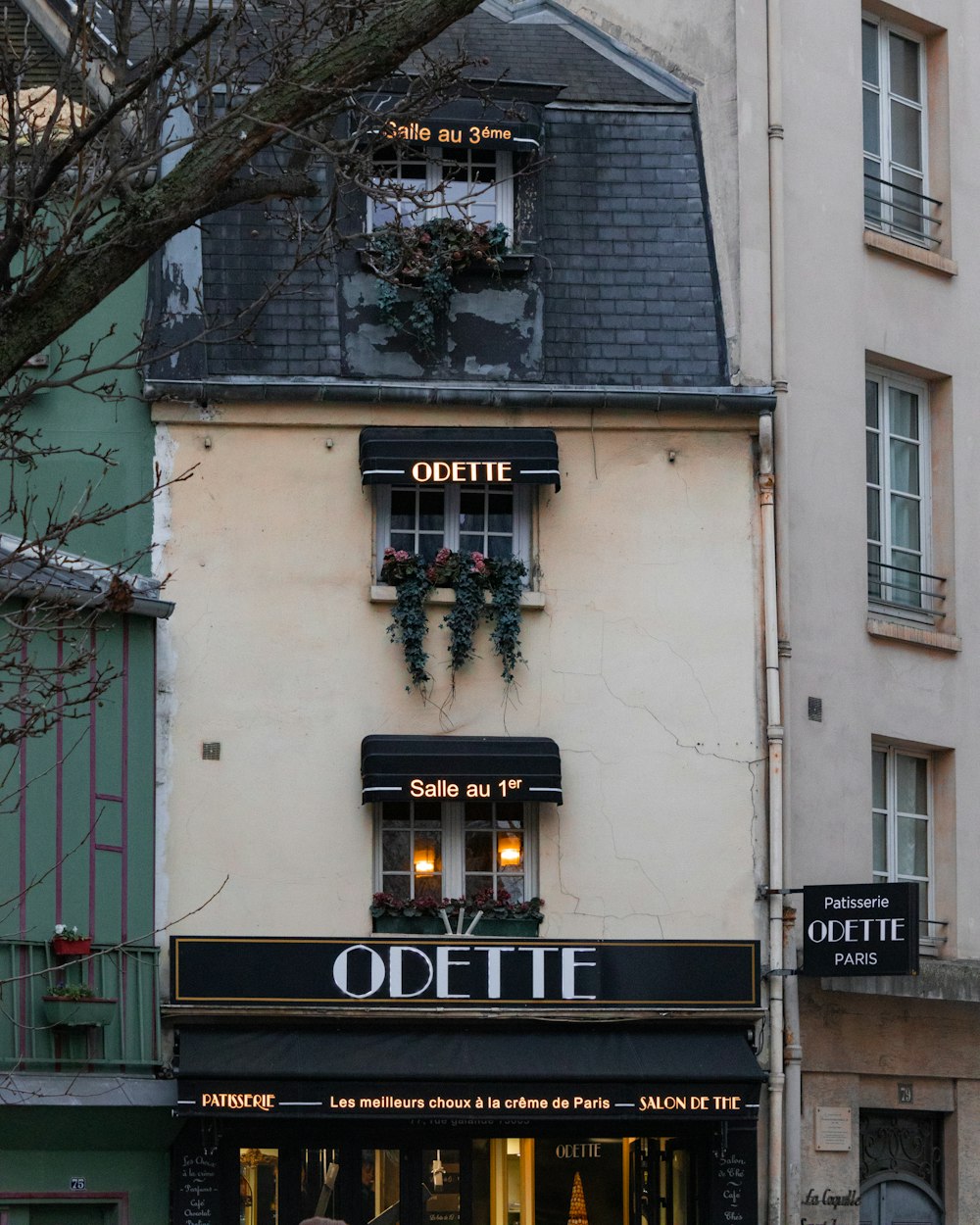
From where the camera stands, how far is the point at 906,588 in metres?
19.1

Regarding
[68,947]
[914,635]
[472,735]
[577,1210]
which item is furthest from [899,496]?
[68,947]

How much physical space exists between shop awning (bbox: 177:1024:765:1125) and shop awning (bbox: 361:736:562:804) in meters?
1.77

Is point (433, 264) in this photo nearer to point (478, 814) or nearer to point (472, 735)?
point (472, 735)

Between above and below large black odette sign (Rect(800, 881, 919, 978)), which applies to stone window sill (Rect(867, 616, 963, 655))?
above

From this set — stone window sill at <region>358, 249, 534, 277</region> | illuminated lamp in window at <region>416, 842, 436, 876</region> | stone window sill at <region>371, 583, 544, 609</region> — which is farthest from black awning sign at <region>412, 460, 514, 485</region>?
illuminated lamp in window at <region>416, 842, 436, 876</region>

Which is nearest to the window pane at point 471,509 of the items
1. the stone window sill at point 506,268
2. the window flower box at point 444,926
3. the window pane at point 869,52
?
the stone window sill at point 506,268

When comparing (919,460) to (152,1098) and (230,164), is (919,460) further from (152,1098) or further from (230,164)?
(230,164)

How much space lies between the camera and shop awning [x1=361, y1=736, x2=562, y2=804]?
657 inches

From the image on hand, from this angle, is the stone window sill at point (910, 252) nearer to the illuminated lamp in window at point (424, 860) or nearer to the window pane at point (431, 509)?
the window pane at point (431, 509)

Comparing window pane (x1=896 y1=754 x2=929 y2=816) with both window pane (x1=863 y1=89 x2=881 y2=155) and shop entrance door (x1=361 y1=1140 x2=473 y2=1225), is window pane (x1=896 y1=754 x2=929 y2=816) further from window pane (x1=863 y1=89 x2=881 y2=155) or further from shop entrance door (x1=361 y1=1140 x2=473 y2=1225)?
window pane (x1=863 y1=89 x2=881 y2=155)

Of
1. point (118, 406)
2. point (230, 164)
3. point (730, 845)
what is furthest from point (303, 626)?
point (230, 164)

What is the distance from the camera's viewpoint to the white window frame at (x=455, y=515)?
691 inches

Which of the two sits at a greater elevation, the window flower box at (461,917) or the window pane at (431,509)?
the window pane at (431,509)

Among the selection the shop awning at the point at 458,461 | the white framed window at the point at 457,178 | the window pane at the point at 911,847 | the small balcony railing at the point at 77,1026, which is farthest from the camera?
the window pane at the point at 911,847
